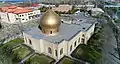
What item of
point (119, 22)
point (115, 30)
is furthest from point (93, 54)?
point (119, 22)

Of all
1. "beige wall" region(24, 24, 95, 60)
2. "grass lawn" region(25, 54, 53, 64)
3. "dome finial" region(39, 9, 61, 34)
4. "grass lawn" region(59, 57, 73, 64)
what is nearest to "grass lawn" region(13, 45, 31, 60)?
"beige wall" region(24, 24, 95, 60)

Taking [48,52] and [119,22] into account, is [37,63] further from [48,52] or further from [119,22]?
[119,22]

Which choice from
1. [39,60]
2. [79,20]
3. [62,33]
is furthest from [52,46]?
[79,20]

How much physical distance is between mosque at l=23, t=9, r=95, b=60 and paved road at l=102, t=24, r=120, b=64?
4.98 m

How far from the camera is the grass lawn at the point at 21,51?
21891 millimetres

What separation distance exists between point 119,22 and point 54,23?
2420cm

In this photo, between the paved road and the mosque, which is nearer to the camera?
the mosque

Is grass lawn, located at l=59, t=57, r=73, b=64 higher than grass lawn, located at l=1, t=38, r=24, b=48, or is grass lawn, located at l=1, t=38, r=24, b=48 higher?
grass lawn, located at l=1, t=38, r=24, b=48

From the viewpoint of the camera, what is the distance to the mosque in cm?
2025

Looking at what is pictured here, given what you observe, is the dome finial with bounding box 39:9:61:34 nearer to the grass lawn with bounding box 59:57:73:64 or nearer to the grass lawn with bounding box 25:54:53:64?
the grass lawn with bounding box 25:54:53:64

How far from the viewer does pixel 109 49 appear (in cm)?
2478

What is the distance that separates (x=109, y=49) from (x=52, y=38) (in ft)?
34.9

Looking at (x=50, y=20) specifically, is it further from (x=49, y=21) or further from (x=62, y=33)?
(x=62, y=33)

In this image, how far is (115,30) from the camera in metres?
31.7
